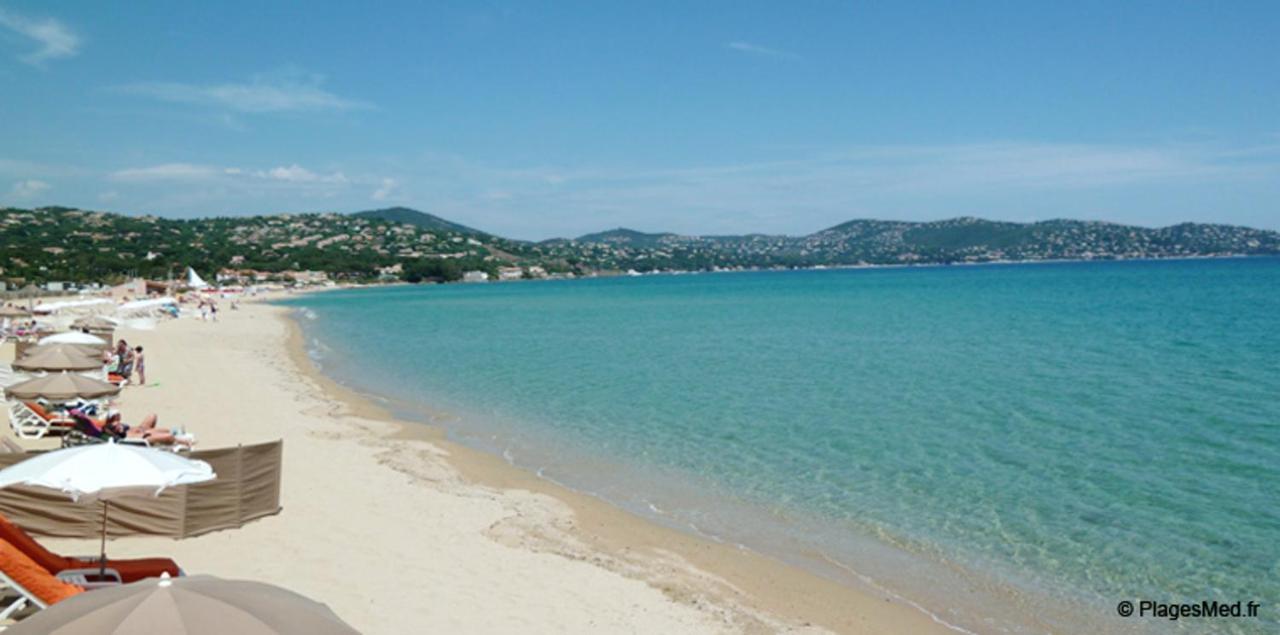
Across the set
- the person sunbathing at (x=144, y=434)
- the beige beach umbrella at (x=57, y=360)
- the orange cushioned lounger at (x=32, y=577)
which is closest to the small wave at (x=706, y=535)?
the orange cushioned lounger at (x=32, y=577)

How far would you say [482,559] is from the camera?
10102mm

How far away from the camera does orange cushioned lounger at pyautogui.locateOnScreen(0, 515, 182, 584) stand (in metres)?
7.20

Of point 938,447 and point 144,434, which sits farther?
point 938,447

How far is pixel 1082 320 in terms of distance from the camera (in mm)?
50219

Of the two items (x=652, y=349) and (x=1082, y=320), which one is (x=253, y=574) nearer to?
(x=652, y=349)

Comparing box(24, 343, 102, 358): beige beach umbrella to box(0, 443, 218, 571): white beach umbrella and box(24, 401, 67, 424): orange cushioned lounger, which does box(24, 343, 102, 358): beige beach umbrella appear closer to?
box(24, 401, 67, 424): orange cushioned lounger

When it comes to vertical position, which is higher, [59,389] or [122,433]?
[59,389]

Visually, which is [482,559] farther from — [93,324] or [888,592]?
[93,324]

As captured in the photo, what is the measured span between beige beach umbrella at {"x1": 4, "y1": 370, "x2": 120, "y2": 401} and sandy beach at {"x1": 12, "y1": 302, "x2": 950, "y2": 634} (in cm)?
227

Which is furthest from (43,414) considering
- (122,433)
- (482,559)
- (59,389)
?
(482,559)

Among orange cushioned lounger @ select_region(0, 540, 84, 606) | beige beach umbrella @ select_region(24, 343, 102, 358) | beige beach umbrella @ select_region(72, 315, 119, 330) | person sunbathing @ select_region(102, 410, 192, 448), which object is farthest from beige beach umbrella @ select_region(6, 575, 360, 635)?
beige beach umbrella @ select_region(72, 315, 119, 330)

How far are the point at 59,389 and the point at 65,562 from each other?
10.5 m

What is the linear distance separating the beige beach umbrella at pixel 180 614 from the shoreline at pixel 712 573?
5.43 m

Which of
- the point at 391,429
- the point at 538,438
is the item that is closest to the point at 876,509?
the point at 538,438
